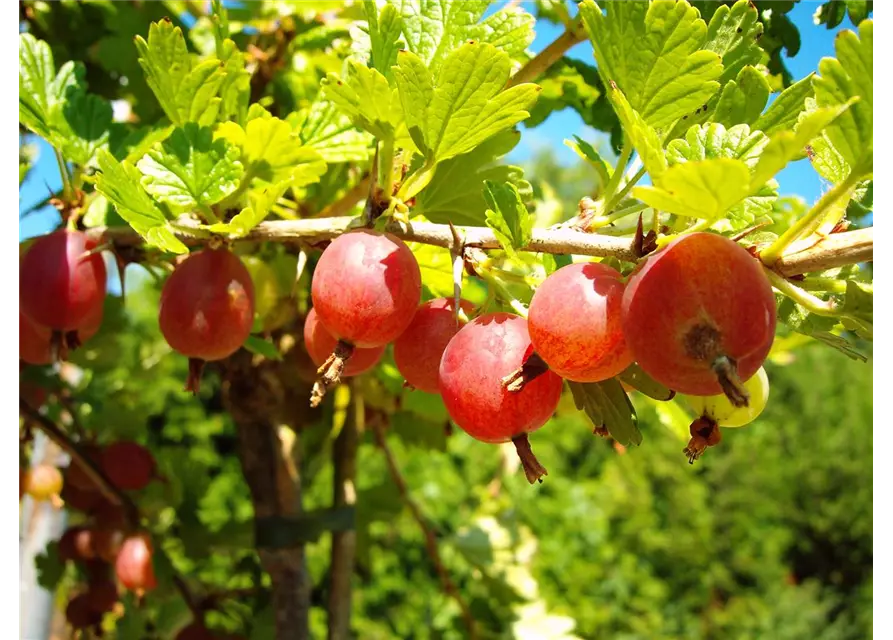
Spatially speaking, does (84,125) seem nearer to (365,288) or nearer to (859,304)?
(365,288)

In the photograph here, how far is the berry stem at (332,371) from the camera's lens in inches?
16.6

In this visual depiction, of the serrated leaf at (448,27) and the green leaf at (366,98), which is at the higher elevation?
the serrated leaf at (448,27)

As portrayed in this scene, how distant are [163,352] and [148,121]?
0.61 m

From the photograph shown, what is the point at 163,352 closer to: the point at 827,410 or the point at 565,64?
the point at 565,64

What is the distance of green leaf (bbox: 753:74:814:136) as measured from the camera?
46 cm

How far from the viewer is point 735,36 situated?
497 millimetres

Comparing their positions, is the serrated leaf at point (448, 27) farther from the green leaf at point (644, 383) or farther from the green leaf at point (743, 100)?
the green leaf at point (644, 383)

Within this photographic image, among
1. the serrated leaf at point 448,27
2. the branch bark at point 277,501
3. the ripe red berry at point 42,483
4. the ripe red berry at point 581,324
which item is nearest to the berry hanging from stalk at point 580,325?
the ripe red berry at point 581,324

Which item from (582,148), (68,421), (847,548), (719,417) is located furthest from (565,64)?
(847,548)

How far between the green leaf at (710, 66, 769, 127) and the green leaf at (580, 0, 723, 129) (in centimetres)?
3

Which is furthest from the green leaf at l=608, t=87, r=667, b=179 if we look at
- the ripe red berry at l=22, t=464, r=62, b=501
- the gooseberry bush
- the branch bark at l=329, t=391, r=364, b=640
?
the ripe red berry at l=22, t=464, r=62, b=501

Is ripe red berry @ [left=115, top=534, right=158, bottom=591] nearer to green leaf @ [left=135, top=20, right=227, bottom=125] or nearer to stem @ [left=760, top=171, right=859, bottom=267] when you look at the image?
green leaf @ [left=135, top=20, right=227, bottom=125]

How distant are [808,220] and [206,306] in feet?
1.19

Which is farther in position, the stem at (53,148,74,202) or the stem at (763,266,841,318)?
the stem at (53,148,74,202)
